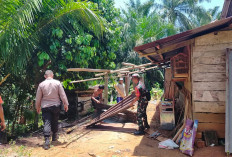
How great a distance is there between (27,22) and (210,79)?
5.00 m

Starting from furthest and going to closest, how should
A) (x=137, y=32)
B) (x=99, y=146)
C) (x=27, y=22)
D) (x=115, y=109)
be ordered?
(x=137, y=32), (x=115, y=109), (x=27, y=22), (x=99, y=146)

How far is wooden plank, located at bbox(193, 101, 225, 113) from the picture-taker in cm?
461

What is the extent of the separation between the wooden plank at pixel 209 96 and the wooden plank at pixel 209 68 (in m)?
0.48

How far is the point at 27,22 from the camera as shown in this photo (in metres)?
5.76

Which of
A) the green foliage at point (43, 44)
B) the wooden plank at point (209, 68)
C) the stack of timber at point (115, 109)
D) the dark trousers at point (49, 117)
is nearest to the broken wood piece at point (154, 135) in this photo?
the stack of timber at point (115, 109)

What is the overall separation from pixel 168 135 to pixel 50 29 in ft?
15.4

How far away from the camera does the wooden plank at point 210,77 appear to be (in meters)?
4.59

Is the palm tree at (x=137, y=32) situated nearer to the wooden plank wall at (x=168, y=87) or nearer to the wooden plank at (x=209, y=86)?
the wooden plank wall at (x=168, y=87)

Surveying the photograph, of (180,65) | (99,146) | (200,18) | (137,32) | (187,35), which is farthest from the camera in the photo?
(200,18)

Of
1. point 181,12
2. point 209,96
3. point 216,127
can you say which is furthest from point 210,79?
point 181,12

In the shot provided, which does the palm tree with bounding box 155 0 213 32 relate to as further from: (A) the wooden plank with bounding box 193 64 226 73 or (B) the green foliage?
(A) the wooden plank with bounding box 193 64 226 73

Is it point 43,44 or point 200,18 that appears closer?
point 43,44

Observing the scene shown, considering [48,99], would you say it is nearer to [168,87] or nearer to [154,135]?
[154,135]

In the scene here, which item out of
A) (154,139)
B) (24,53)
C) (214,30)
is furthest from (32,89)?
(214,30)
